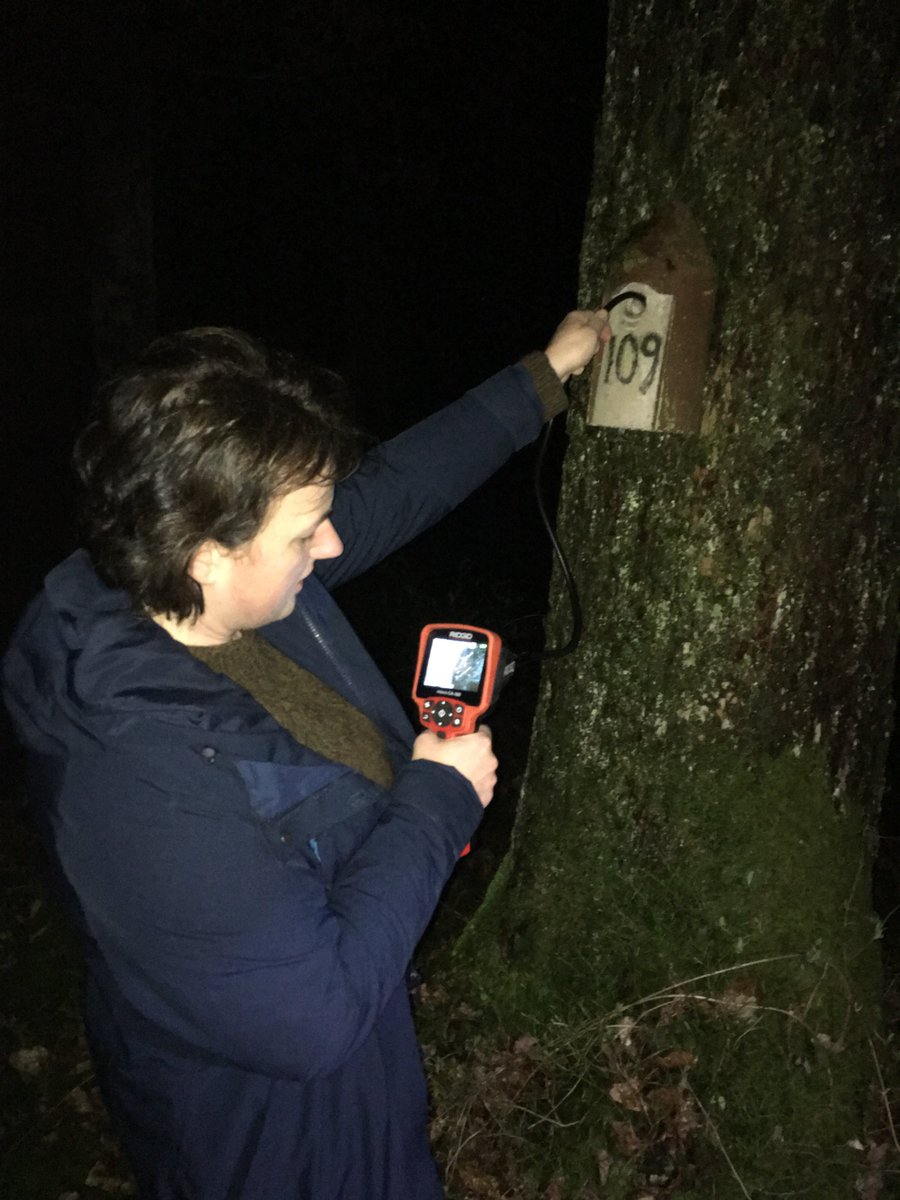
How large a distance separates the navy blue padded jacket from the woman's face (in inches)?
6.5

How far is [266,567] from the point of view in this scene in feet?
5.38

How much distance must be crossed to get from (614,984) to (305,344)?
1379cm

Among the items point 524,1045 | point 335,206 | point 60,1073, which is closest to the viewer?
point 524,1045

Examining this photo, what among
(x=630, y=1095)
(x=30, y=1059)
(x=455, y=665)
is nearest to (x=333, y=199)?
(x=30, y=1059)

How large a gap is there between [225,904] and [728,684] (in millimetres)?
1340

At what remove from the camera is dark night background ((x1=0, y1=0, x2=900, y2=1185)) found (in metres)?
7.28

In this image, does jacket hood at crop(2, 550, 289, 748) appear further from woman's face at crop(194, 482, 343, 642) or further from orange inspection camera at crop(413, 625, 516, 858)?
orange inspection camera at crop(413, 625, 516, 858)

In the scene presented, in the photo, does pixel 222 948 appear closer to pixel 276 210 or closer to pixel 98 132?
pixel 98 132

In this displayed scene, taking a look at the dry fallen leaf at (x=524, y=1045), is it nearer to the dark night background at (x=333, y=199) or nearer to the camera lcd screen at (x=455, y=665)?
the camera lcd screen at (x=455, y=665)

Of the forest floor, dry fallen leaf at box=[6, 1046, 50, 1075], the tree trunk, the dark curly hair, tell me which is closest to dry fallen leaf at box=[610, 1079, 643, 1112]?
the tree trunk

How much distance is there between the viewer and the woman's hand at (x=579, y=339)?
210cm

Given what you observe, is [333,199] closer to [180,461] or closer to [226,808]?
[180,461]

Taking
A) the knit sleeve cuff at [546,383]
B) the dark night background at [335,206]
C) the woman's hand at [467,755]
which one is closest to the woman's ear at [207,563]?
the woman's hand at [467,755]

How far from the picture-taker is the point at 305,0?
7895mm
